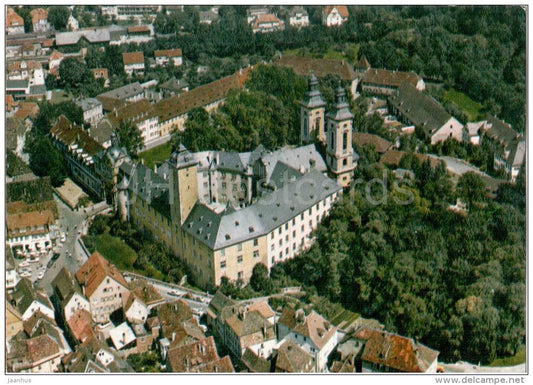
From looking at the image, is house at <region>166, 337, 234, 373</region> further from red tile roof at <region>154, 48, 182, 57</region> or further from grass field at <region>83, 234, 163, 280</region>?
red tile roof at <region>154, 48, 182, 57</region>

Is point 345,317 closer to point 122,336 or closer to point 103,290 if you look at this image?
point 122,336

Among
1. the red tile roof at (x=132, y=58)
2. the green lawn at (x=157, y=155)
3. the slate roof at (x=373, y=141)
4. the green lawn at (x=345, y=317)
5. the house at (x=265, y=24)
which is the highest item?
the house at (x=265, y=24)

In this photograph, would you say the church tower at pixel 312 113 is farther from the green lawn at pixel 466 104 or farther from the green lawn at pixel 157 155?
the green lawn at pixel 466 104

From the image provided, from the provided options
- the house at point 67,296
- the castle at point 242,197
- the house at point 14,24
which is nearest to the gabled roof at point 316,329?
the castle at point 242,197

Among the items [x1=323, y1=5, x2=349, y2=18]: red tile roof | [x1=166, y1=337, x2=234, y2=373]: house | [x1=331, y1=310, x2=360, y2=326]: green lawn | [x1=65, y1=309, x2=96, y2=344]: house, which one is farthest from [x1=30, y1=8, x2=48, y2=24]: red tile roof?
[x1=166, y1=337, x2=234, y2=373]: house

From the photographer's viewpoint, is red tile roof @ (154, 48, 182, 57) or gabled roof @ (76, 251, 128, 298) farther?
red tile roof @ (154, 48, 182, 57)

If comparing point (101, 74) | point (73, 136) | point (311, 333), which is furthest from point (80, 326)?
point (101, 74)
